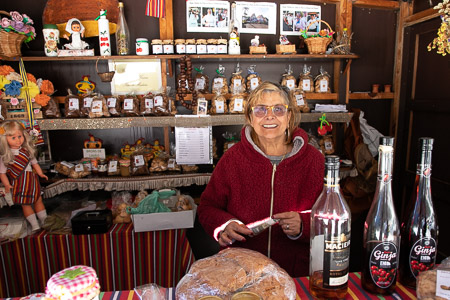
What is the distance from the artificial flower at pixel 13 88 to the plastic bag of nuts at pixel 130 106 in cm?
72

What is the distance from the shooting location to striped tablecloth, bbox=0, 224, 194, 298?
6.62ft

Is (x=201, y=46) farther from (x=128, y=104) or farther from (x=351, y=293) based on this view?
(x=351, y=293)

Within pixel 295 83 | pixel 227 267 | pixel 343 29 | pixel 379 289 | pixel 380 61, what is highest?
pixel 343 29

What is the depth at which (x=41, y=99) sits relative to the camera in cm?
235

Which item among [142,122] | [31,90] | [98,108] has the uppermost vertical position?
[31,90]

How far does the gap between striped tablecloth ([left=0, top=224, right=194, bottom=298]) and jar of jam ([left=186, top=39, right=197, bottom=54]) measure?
53.5 inches

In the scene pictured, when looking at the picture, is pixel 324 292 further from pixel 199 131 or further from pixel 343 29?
pixel 343 29

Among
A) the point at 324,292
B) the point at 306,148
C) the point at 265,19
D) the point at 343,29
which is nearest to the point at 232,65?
the point at 265,19

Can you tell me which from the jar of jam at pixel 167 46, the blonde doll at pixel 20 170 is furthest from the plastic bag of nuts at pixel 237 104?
the blonde doll at pixel 20 170

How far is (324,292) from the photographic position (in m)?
0.79

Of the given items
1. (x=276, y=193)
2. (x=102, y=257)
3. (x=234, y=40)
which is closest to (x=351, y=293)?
(x=276, y=193)

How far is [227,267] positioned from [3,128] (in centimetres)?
189

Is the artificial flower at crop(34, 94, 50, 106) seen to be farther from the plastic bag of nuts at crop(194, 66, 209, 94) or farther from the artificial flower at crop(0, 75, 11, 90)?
the plastic bag of nuts at crop(194, 66, 209, 94)

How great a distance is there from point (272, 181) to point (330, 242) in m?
0.54
